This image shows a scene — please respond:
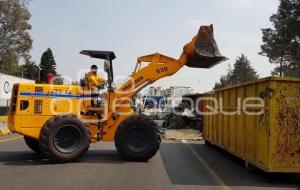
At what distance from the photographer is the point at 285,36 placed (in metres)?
53.6

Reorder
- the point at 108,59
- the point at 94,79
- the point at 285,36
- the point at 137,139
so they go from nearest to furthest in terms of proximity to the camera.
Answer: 1. the point at 137,139
2. the point at 94,79
3. the point at 108,59
4. the point at 285,36

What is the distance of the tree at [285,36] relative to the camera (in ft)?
173

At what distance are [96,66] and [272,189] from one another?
687cm

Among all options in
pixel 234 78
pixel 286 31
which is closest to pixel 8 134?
A: pixel 286 31

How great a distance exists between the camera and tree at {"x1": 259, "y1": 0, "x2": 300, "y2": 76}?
52656 mm

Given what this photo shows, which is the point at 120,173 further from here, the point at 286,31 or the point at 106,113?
the point at 286,31

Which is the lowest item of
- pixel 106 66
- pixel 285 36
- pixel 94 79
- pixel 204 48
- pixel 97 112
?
pixel 97 112

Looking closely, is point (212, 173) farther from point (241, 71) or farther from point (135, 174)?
point (241, 71)

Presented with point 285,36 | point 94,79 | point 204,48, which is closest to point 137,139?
point 94,79

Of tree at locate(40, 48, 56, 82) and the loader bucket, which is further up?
tree at locate(40, 48, 56, 82)

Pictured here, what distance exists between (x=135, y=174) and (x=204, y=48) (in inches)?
192

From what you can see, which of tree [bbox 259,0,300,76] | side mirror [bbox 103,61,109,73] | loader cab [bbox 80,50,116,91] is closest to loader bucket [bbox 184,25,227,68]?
loader cab [bbox 80,50,116,91]

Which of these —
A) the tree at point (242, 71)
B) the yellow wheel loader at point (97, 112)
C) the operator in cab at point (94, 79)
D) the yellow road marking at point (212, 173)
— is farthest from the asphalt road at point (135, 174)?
the tree at point (242, 71)

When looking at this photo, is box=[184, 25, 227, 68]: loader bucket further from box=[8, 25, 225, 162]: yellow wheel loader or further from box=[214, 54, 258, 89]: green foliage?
box=[214, 54, 258, 89]: green foliage
